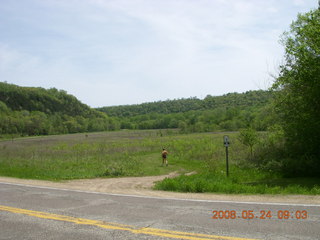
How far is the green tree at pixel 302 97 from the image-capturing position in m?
16.2

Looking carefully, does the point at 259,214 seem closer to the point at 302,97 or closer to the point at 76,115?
the point at 302,97

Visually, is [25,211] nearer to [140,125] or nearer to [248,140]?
[248,140]

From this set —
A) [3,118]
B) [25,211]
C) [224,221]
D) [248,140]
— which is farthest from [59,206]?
[3,118]

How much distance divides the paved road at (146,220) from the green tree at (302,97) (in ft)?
35.2

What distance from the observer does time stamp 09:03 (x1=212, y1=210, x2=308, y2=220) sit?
6828 mm

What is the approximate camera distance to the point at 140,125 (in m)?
150

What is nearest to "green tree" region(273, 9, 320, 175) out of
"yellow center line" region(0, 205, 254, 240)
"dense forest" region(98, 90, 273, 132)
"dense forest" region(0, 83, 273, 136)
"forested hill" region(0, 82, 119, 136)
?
"yellow center line" region(0, 205, 254, 240)

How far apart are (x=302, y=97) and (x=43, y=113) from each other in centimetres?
14656

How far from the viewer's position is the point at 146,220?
6867 millimetres

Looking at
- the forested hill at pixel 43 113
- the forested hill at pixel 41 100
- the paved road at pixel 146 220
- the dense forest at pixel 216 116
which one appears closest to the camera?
the paved road at pixel 146 220

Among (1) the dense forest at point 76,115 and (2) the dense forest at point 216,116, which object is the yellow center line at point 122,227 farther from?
(1) the dense forest at point 76,115

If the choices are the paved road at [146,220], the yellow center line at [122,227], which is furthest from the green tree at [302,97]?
the yellow center line at [122,227]
